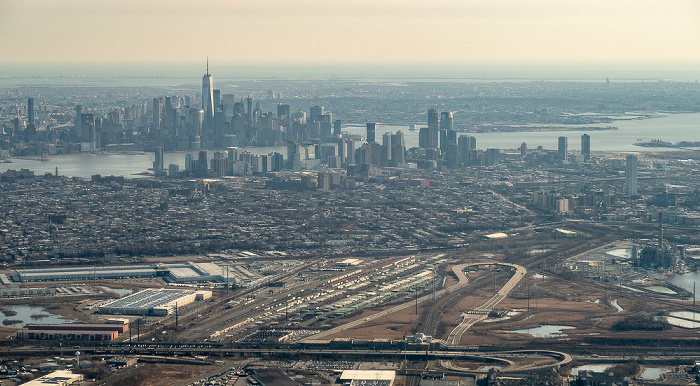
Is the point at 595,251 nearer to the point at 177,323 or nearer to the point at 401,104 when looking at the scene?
the point at 177,323

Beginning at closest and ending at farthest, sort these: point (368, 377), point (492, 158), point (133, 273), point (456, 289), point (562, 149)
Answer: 1. point (368, 377)
2. point (456, 289)
3. point (133, 273)
4. point (492, 158)
5. point (562, 149)

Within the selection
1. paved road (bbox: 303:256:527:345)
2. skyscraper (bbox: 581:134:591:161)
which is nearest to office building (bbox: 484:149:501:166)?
skyscraper (bbox: 581:134:591:161)

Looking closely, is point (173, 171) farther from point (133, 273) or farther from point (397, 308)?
point (397, 308)

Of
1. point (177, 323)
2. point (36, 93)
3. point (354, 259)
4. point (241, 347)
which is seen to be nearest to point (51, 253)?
point (354, 259)

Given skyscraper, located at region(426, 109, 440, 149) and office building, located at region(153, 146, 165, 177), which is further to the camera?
skyscraper, located at region(426, 109, 440, 149)

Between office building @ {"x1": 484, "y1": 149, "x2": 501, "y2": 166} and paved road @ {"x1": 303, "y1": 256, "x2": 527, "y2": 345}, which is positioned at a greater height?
office building @ {"x1": 484, "y1": 149, "x2": 501, "y2": 166}

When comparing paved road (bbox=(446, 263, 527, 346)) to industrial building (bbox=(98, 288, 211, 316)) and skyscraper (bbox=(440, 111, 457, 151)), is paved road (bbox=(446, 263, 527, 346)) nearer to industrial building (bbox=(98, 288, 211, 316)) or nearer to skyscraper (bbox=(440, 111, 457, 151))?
industrial building (bbox=(98, 288, 211, 316))

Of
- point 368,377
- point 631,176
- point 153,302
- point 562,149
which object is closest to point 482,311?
point 368,377
